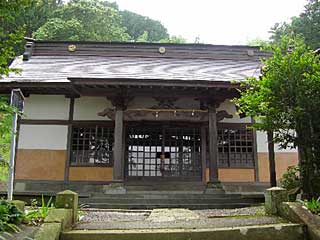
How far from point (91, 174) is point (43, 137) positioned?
Answer: 2.14m

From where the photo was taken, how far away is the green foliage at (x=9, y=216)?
407cm

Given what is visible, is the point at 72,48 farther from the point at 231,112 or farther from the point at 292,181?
the point at 292,181

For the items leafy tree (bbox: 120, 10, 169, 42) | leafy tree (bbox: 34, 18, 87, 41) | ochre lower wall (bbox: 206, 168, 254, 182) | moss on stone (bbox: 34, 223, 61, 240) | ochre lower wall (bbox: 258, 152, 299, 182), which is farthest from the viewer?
leafy tree (bbox: 120, 10, 169, 42)

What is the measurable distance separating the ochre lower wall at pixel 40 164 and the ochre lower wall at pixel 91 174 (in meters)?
0.38

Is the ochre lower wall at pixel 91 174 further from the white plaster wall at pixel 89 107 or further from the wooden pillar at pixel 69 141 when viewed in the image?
the white plaster wall at pixel 89 107

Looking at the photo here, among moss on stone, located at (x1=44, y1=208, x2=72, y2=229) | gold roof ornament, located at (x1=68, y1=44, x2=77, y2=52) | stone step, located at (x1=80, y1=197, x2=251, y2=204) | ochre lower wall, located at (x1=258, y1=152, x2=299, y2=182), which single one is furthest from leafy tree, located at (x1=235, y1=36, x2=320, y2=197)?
gold roof ornament, located at (x1=68, y1=44, x2=77, y2=52)

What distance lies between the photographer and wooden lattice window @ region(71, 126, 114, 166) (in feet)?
36.4

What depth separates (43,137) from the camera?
36.8 feet

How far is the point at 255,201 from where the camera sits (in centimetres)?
882

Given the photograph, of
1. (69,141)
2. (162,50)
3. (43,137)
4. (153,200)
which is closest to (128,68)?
(162,50)

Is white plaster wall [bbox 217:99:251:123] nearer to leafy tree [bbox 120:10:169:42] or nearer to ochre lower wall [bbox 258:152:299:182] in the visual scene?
ochre lower wall [bbox 258:152:299:182]

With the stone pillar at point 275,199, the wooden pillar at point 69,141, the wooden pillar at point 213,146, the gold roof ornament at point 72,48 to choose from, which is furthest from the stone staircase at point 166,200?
the gold roof ornament at point 72,48

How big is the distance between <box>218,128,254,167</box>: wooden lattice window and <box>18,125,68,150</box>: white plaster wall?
552 centimetres

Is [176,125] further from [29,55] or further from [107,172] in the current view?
[29,55]
